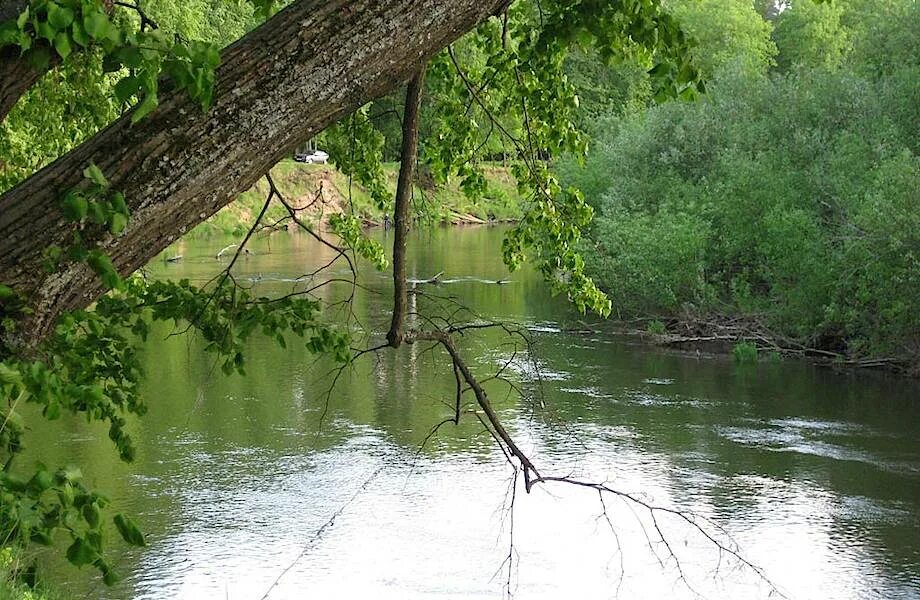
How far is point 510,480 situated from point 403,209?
4489mm

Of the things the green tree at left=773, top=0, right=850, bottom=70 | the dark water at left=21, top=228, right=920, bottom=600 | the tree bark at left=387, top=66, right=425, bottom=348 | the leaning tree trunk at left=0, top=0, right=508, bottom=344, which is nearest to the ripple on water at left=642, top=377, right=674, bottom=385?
the dark water at left=21, top=228, right=920, bottom=600

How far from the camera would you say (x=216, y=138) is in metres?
2.65

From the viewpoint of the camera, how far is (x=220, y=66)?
2.67m

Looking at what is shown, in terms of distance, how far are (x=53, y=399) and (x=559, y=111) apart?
10.0 ft

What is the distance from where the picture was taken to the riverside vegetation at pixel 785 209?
805 inches

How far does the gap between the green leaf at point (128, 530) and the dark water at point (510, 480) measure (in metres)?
4.69

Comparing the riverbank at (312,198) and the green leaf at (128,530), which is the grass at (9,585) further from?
the riverbank at (312,198)

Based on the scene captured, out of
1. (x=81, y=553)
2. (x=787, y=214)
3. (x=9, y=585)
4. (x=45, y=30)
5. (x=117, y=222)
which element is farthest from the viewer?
(x=787, y=214)

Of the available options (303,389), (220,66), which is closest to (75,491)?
(220,66)

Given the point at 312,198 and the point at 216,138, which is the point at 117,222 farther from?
the point at 312,198

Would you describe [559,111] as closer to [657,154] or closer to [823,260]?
[823,260]

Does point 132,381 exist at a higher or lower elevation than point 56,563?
higher

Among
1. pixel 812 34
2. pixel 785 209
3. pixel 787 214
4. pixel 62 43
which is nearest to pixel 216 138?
pixel 62 43

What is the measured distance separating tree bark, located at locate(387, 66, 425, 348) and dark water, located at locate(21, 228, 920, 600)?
3514 millimetres
